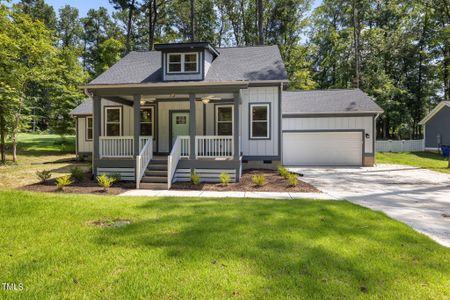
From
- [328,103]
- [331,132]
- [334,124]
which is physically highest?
[328,103]

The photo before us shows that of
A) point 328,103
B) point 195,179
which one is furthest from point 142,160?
point 328,103

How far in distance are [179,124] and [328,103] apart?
9411 mm

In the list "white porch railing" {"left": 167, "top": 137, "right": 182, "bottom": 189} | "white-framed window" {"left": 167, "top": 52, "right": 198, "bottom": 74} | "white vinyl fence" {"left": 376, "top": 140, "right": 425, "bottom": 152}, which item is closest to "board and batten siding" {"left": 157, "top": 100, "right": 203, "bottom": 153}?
"white-framed window" {"left": 167, "top": 52, "right": 198, "bottom": 74}

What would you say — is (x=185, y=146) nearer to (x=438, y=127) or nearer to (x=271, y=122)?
(x=271, y=122)

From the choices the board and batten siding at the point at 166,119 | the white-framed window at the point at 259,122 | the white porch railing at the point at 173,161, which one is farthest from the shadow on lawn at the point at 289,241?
the board and batten siding at the point at 166,119

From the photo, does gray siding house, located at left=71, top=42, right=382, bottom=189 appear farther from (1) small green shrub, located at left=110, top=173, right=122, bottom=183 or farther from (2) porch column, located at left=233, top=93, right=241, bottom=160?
(1) small green shrub, located at left=110, top=173, right=122, bottom=183

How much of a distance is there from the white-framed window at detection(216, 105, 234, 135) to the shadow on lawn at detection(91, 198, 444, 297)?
7328mm

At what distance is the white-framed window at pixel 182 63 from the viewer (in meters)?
12.6

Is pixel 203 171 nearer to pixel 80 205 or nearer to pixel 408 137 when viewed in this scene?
pixel 80 205

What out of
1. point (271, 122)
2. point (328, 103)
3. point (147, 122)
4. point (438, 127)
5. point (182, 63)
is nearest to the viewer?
point (182, 63)

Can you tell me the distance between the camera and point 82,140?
1823 cm

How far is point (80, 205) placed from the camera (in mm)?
6113

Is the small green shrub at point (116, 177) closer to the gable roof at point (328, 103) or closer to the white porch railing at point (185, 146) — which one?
the white porch railing at point (185, 146)

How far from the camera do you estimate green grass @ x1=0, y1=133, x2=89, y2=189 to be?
10.8m
